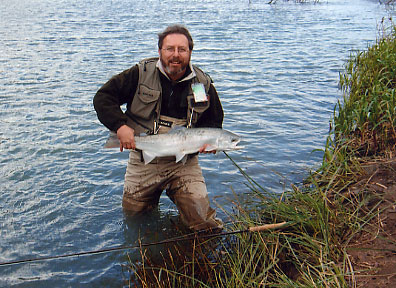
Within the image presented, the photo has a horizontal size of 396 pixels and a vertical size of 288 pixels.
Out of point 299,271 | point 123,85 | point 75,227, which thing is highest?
point 123,85

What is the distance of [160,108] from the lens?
4879mm

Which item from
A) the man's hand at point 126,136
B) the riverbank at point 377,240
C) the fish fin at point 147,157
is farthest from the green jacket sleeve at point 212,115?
the riverbank at point 377,240

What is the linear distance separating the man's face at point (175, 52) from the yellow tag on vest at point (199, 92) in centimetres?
25

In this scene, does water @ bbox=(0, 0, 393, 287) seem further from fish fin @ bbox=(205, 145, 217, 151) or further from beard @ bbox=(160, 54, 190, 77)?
beard @ bbox=(160, 54, 190, 77)

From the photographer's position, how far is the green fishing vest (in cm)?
479

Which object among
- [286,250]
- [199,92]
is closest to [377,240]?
[286,250]

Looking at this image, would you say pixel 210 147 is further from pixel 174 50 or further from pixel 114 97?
pixel 114 97

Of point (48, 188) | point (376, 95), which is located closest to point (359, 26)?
point (376, 95)

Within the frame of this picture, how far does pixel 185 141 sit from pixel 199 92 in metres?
0.62

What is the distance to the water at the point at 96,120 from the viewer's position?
5559mm

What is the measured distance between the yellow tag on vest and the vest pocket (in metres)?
0.38

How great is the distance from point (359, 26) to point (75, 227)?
53.6 ft

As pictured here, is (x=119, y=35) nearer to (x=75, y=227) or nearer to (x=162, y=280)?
(x=75, y=227)

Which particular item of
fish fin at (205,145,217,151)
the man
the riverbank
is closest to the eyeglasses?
the man
